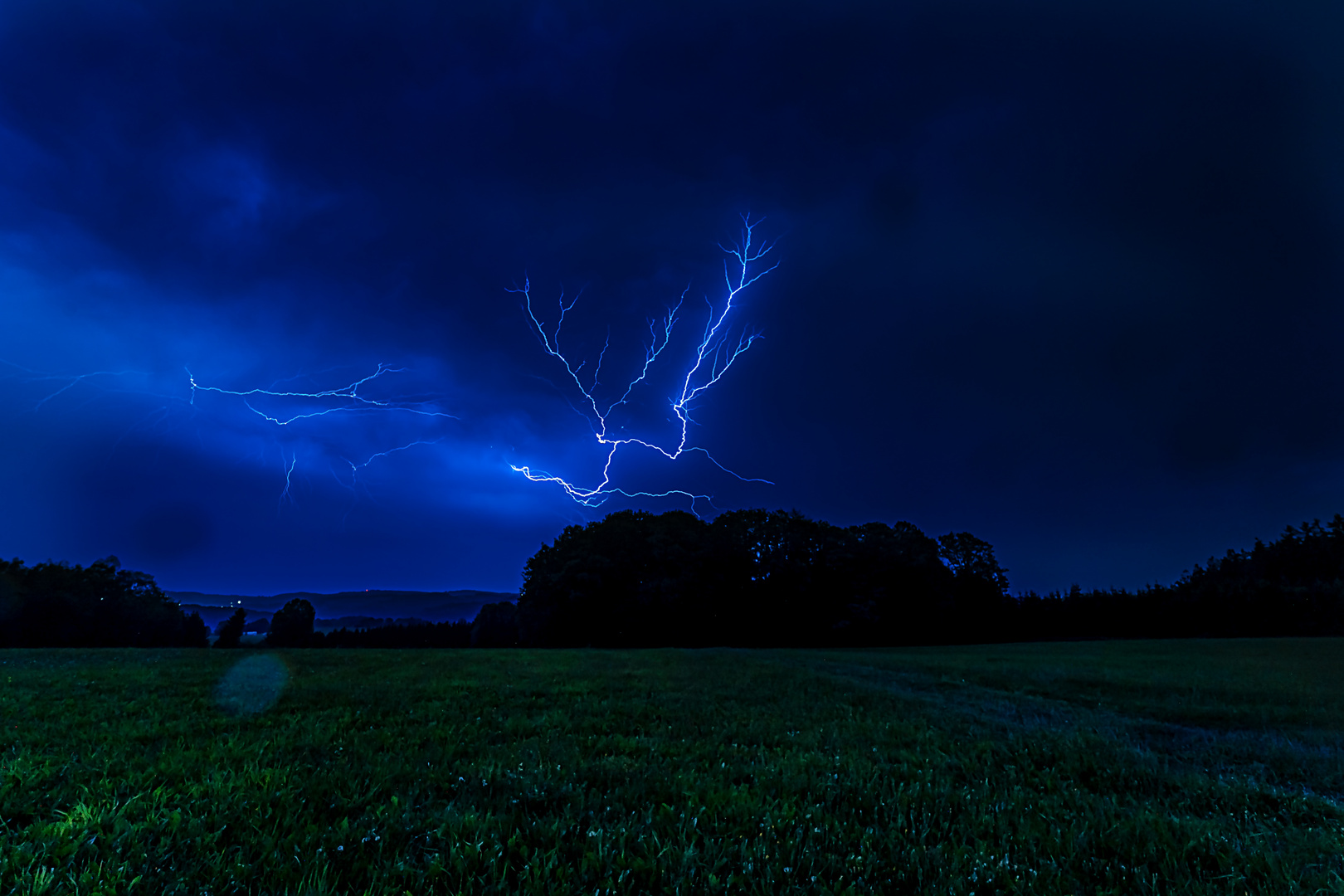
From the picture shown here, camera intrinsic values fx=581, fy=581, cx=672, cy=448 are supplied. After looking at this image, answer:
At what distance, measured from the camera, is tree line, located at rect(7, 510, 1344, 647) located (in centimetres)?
5347

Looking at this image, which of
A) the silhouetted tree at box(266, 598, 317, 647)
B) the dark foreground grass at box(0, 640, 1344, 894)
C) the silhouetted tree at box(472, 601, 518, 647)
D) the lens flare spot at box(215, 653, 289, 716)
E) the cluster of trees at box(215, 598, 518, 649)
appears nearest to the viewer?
the dark foreground grass at box(0, 640, 1344, 894)

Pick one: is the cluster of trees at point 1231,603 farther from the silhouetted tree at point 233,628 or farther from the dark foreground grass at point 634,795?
the silhouetted tree at point 233,628

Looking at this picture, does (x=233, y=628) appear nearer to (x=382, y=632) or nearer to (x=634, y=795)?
(x=382, y=632)

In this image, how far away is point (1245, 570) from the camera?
80875 millimetres

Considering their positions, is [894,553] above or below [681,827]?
above

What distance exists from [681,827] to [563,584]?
49843 mm

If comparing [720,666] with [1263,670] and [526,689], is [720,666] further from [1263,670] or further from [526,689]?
[1263,670]

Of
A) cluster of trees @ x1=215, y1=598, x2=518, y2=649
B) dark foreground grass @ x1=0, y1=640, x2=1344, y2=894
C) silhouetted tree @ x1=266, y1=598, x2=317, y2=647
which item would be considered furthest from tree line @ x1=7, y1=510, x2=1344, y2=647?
dark foreground grass @ x1=0, y1=640, x2=1344, y2=894

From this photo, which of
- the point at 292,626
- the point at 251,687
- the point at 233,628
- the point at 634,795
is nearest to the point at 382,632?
the point at 292,626

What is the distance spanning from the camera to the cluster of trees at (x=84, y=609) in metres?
55.1

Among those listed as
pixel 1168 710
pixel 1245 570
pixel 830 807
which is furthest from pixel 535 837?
pixel 1245 570

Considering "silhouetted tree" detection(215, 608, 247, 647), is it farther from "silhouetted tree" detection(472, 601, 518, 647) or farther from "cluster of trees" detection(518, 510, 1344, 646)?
"cluster of trees" detection(518, 510, 1344, 646)

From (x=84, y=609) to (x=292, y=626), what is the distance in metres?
31.8

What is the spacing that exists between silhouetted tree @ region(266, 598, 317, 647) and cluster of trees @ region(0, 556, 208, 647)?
14.2 m
